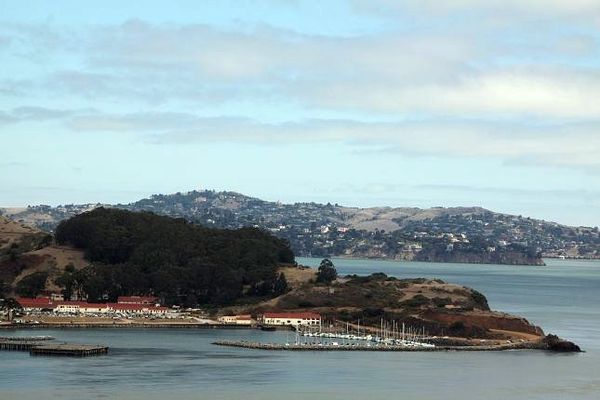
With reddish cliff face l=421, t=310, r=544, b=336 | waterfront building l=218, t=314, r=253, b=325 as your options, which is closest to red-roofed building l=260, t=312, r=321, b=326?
waterfront building l=218, t=314, r=253, b=325

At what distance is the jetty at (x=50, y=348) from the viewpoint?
8681 cm

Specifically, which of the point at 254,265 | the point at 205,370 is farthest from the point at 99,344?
the point at 254,265

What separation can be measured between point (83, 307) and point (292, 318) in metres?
21.7

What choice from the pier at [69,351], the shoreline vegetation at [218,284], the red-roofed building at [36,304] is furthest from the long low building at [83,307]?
the pier at [69,351]

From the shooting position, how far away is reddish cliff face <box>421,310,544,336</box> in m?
109

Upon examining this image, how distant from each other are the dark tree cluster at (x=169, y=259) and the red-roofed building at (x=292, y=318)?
40.2 ft

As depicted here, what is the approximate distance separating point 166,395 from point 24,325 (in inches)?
1821

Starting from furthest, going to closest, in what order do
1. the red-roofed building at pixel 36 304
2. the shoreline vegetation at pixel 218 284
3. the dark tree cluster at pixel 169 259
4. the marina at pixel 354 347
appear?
the dark tree cluster at pixel 169 259
the red-roofed building at pixel 36 304
the shoreline vegetation at pixel 218 284
the marina at pixel 354 347

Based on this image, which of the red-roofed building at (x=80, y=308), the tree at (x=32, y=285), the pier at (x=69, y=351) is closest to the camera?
the pier at (x=69, y=351)

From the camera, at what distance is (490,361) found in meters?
89.9

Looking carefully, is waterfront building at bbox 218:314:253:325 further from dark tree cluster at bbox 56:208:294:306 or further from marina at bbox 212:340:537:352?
marina at bbox 212:340:537:352

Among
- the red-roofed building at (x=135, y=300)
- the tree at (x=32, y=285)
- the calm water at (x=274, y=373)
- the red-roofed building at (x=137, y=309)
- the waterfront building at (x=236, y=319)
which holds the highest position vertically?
the tree at (x=32, y=285)

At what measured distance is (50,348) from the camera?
87.9 metres

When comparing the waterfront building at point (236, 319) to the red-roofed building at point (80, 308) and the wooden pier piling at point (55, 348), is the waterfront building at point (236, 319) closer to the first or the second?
the red-roofed building at point (80, 308)
